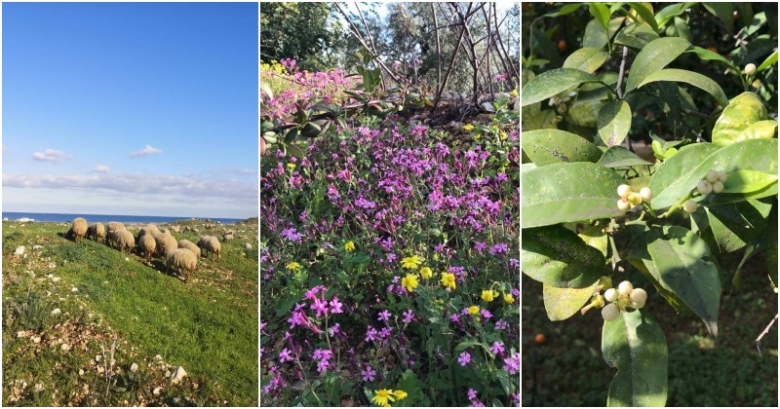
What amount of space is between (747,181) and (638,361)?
278mm

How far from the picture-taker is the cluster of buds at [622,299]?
78 cm

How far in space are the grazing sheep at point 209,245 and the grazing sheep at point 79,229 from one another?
276 millimetres

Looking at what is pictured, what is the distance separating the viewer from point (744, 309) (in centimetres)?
265

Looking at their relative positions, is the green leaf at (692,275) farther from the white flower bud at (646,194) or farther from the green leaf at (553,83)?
the green leaf at (553,83)

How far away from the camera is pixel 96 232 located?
1537mm

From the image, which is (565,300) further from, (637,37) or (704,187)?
(637,37)

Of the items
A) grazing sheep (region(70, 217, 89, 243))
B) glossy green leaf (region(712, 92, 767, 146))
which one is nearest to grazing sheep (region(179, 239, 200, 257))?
grazing sheep (region(70, 217, 89, 243))

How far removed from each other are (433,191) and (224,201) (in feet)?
1.61

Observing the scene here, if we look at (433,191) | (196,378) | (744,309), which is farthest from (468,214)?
(744,309)

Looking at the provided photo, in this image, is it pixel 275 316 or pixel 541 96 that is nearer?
pixel 541 96

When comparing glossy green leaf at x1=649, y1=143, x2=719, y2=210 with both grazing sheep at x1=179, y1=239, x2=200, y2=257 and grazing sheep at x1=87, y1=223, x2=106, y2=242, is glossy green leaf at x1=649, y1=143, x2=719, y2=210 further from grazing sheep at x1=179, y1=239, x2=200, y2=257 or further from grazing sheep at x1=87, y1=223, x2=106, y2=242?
grazing sheep at x1=87, y1=223, x2=106, y2=242

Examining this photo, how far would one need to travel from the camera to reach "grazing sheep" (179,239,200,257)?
5.06ft

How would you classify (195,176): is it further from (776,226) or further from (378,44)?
(776,226)

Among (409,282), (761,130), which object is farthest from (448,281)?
(761,130)
